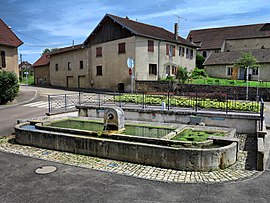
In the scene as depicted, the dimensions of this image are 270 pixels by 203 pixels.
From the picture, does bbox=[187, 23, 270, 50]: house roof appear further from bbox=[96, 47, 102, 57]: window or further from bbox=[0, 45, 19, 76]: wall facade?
bbox=[0, 45, 19, 76]: wall facade

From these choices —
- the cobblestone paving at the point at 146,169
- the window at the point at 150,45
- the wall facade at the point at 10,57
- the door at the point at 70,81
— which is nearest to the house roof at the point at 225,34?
the window at the point at 150,45

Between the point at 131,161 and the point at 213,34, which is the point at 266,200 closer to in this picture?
the point at 131,161

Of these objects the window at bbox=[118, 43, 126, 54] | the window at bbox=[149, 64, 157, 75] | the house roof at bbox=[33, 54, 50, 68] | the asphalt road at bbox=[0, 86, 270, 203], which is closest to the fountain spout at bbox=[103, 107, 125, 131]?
the asphalt road at bbox=[0, 86, 270, 203]

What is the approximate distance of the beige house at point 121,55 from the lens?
31.0 m

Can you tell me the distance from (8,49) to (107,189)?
86.3 feet

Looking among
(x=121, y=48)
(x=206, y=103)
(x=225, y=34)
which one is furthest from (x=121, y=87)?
(x=225, y=34)

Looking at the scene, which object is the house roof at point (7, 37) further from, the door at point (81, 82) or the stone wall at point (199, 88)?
the stone wall at point (199, 88)

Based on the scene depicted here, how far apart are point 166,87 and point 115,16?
42.1ft

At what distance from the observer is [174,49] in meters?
35.7

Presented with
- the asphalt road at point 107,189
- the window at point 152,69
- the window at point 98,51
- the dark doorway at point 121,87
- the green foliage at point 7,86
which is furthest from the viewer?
the window at point 98,51

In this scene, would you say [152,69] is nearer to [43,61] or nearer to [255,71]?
[255,71]

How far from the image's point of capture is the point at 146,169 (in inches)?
291

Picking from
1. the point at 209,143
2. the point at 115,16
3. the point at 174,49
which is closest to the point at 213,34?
the point at 174,49

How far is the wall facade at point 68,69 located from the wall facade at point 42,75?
2815 mm
